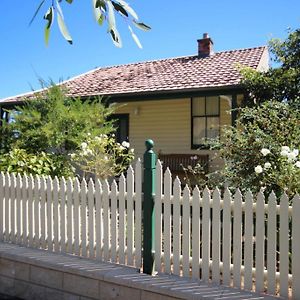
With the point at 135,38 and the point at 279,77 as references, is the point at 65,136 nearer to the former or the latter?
the point at 279,77

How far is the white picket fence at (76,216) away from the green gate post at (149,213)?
4.1 inches

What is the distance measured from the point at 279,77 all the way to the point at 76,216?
7563 mm

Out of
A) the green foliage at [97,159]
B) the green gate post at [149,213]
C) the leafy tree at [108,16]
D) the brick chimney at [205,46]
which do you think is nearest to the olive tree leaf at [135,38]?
the leafy tree at [108,16]

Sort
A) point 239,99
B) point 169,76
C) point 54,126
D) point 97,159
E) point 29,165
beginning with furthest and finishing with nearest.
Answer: point 169,76 < point 239,99 < point 54,126 < point 97,159 < point 29,165

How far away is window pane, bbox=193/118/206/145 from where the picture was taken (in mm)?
13125

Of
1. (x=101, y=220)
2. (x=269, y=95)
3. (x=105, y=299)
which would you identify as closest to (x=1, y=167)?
(x=101, y=220)

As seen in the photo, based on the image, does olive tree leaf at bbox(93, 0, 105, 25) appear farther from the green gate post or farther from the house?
the house

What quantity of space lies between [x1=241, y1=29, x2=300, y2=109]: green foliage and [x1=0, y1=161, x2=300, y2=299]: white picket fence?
21.7 ft

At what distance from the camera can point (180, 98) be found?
12.4 meters

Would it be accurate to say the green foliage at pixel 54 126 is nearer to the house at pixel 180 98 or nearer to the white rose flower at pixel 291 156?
the house at pixel 180 98

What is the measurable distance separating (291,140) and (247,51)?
984 centimetres

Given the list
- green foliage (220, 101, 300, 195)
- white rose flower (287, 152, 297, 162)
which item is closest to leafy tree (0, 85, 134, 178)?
green foliage (220, 101, 300, 195)

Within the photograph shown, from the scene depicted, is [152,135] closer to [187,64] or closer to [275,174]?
[187,64]

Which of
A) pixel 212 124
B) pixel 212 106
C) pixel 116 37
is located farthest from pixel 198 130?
pixel 116 37
